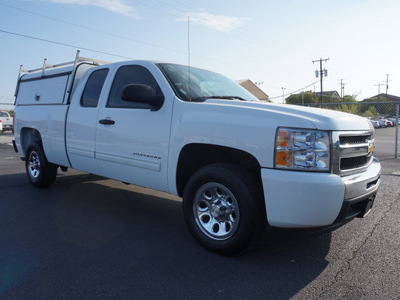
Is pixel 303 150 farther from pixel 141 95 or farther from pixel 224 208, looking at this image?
pixel 141 95

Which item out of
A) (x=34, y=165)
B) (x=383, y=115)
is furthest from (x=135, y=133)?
(x=383, y=115)

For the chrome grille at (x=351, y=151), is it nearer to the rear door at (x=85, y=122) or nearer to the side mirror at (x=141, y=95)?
the side mirror at (x=141, y=95)

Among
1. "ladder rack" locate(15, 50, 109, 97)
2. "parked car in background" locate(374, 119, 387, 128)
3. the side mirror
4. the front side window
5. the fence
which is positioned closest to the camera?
the side mirror

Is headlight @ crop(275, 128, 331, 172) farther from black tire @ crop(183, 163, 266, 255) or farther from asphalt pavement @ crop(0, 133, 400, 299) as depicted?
asphalt pavement @ crop(0, 133, 400, 299)

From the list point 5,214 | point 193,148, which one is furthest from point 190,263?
point 5,214

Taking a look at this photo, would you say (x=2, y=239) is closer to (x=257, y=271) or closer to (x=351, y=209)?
(x=257, y=271)

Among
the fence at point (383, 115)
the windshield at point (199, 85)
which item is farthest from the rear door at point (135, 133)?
the fence at point (383, 115)

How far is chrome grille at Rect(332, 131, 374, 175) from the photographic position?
9.29 ft

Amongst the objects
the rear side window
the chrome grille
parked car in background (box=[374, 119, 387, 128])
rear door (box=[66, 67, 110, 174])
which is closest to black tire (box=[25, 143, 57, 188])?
rear door (box=[66, 67, 110, 174])

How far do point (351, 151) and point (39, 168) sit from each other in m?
5.03

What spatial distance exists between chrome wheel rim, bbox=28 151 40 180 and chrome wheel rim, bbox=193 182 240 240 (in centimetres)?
384

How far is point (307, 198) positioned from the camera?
270 centimetres

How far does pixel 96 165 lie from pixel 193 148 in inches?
69.0

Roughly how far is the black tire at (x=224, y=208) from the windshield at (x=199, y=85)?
936mm
